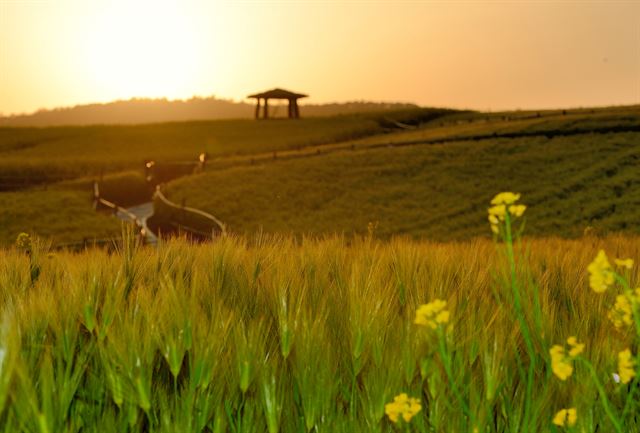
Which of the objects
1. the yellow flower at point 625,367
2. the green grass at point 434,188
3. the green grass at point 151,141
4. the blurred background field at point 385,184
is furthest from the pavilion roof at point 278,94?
the yellow flower at point 625,367

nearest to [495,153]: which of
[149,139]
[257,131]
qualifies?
[257,131]

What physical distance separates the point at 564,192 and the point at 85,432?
125 feet

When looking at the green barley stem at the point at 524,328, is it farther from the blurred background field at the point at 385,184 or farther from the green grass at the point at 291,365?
the blurred background field at the point at 385,184

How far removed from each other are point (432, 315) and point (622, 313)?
2.08ft

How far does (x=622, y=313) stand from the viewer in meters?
2.16

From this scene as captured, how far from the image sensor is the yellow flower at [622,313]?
201 cm

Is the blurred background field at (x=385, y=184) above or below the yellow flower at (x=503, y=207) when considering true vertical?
below

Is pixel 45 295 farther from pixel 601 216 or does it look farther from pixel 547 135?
pixel 547 135

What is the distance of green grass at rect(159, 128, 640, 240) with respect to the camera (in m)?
34.6

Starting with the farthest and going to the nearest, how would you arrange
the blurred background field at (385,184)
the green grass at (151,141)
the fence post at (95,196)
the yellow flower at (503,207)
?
the green grass at (151,141) → the fence post at (95,196) → the blurred background field at (385,184) → the yellow flower at (503,207)

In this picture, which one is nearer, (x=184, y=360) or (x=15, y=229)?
(x=184, y=360)

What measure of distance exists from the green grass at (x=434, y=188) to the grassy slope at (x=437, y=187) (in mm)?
56

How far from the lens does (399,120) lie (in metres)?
87.5

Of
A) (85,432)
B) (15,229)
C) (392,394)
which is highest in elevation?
(392,394)
